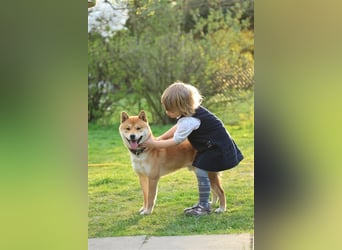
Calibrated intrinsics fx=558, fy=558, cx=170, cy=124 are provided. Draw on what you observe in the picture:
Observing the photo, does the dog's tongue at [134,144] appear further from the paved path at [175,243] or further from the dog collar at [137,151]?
the paved path at [175,243]

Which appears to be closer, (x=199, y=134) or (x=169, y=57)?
(x=199, y=134)

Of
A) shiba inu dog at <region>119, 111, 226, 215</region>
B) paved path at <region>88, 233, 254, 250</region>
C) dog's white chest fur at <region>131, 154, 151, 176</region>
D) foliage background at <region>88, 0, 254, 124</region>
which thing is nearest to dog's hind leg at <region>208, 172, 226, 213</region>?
shiba inu dog at <region>119, 111, 226, 215</region>

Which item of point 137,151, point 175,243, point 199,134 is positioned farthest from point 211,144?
point 175,243

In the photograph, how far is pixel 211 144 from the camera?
315 centimetres

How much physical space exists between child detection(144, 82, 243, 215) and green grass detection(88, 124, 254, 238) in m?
0.24

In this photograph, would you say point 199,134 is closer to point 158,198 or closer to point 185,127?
point 185,127

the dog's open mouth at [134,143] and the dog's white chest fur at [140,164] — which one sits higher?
the dog's open mouth at [134,143]

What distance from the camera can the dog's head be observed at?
126 inches

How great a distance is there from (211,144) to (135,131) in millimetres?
440

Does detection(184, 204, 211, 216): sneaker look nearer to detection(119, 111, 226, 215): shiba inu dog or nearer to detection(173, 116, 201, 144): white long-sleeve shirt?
detection(119, 111, 226, 215): shiba inu dog

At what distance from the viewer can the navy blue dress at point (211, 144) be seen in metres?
3.12

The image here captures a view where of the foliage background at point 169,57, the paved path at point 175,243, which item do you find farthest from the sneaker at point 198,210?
the foliage background at point 169,57
